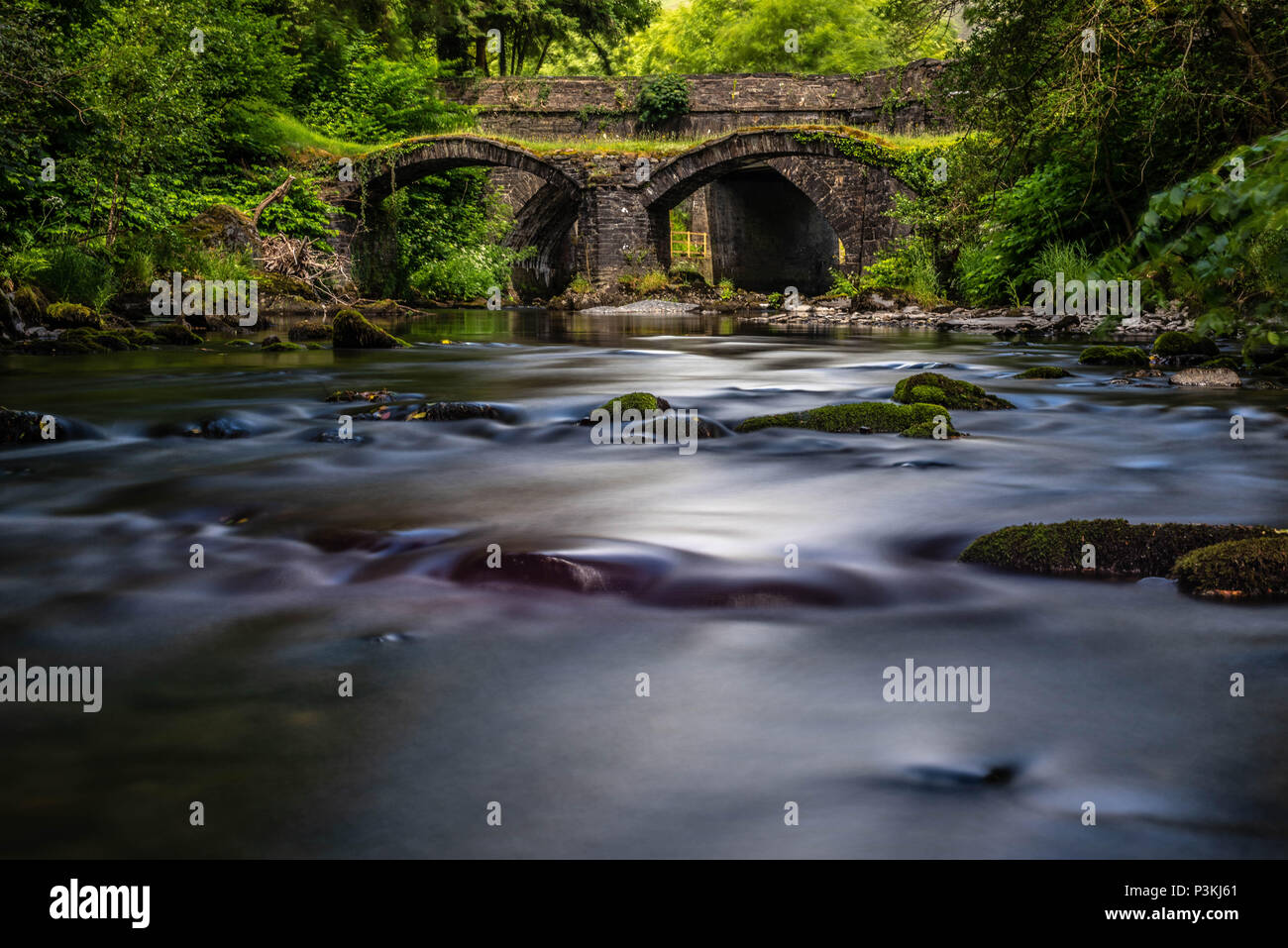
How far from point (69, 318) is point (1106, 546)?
13490 mm

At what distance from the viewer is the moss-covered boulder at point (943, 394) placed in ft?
22.1

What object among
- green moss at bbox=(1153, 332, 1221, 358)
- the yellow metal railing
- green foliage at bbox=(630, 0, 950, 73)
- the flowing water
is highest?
green foliage at bbox=(630, 0, 950, 73)

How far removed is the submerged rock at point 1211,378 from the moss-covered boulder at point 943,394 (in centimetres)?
163

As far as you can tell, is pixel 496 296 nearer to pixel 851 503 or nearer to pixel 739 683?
pixel 851 503

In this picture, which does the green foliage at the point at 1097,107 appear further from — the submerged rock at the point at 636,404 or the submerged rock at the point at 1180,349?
the submerged rock at the point at 636,404

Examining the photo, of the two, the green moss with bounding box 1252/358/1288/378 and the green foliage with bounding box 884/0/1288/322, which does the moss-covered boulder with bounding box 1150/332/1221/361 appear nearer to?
the green foliage with bounding box 884/0/1288/322

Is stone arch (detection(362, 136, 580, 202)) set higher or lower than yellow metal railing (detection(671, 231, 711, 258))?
higher

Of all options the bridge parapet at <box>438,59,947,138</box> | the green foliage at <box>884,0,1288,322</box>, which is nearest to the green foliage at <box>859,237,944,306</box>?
the green foliage at <box>884,0,1288,322</box>

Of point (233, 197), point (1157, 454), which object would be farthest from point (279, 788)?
point (233, 197)

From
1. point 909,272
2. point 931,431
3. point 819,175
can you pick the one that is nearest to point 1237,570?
point 931,431

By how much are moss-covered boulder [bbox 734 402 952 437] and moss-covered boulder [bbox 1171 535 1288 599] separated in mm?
2899

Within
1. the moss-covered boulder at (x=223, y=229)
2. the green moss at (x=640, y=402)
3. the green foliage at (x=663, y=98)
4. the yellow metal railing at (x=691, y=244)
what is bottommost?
the green moss at (x=640, y=402)

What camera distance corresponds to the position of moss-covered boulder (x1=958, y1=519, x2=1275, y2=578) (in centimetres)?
306

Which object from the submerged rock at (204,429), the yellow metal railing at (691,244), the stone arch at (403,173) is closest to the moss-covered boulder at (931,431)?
the submerged rock at (204,429)
